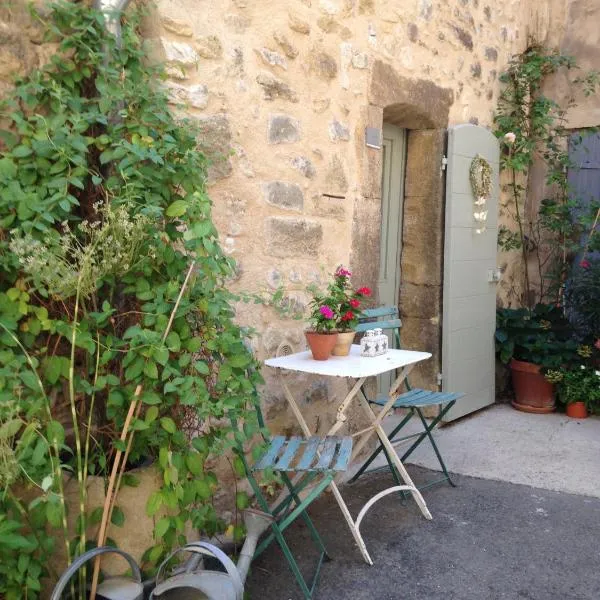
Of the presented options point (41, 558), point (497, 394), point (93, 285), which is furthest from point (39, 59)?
point (497, 394)

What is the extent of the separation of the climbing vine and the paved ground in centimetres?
132

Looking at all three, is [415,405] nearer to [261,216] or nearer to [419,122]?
[261,216]

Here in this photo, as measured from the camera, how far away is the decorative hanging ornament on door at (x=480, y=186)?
470 cm

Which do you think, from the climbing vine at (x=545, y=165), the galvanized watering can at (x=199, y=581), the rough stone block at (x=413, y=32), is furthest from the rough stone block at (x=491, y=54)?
the galvanized watering can at (x=199, y=581)

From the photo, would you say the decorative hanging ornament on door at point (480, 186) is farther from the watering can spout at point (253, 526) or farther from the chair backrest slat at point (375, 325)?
the watering can spout at point (253, 526)

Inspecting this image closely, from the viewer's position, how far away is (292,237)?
3.17 m

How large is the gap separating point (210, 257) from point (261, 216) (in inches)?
33.7

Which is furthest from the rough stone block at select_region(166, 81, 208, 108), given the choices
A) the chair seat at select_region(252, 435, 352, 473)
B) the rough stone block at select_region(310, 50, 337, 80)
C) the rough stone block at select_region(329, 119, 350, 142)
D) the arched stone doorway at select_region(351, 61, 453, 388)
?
the arched stone doorway at select_region(351, 61, 453, 388)

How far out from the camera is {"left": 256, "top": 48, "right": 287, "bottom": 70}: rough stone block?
2.96 metres

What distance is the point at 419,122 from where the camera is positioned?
4410mm

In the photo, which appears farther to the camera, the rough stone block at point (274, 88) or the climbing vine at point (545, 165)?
the climbing vine at point (545, 165)

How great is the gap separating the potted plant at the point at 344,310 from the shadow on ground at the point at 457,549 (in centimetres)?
84

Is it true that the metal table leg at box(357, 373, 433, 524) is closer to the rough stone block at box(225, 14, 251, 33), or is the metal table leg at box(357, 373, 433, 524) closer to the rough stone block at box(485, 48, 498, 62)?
the rough stone block at box(225, 14, 251, 33)

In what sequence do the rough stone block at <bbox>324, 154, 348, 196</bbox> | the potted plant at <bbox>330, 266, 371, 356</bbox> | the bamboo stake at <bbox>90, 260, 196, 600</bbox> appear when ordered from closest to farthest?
the bamboo stake at <bbox>90, 260, 196, 600</bbox>
the potted plant at <bbox>330, 266, 371, 356</bbox>
the rough stone block at <bbox>324, 154, 348, 196</bbox>
